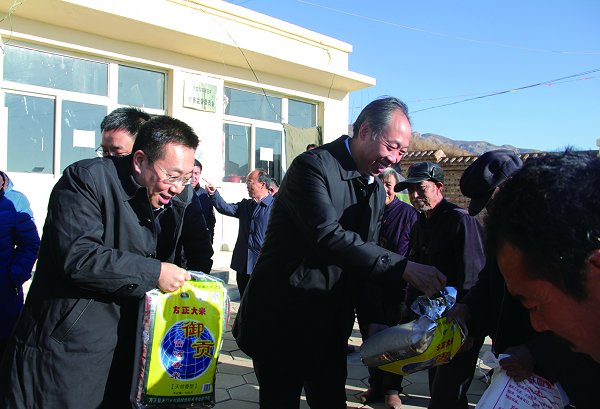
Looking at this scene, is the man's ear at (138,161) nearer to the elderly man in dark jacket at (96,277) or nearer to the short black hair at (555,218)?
the elderly man in dark jacket at (96,277)

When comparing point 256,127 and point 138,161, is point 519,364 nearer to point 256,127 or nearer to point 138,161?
point 138,161

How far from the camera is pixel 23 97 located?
7.38 meters

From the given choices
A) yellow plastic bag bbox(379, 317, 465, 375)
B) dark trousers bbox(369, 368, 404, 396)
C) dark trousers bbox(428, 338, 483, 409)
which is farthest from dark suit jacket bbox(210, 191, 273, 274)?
yellow plastic bag bbox(379, 317, 465, 375)

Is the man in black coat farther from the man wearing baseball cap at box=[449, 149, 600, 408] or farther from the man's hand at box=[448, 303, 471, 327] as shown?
the man wearing baseball cap at box=[449, 149, 600, 408]

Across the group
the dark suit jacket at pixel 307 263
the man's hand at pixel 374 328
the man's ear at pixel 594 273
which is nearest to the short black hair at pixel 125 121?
the dark suit jacket at pixel 307 263

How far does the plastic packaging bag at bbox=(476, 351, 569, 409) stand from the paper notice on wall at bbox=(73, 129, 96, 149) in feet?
24.7

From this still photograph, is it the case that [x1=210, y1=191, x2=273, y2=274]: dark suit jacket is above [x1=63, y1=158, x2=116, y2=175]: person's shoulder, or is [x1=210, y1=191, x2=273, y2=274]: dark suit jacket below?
below

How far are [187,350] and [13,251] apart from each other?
5.34 ft

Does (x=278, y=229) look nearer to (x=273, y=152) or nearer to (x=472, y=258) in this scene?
(x=472, y=258)

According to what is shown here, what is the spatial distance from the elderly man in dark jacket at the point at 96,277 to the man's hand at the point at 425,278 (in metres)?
0.88

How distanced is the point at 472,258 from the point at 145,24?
21.7ft

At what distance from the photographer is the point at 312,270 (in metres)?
2.26

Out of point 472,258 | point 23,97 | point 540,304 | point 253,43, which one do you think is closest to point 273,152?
point 253,43

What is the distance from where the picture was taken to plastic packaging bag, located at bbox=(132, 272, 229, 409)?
1.93 meters
